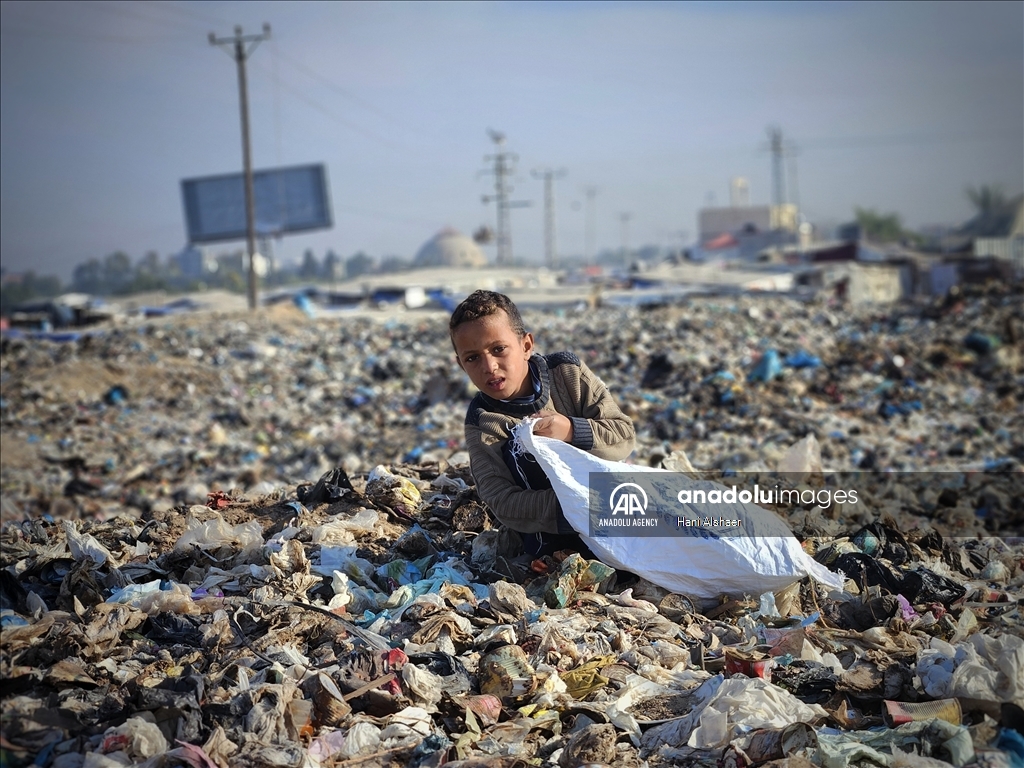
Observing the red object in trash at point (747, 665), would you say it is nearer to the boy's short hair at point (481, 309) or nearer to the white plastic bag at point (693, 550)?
the white plastic bag at point (693, 550)

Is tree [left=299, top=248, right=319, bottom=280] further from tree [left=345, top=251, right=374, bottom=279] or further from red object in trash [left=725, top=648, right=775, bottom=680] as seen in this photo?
red object in trash [left=725, top=648, right=775, bottom=680]

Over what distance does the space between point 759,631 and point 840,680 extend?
13.9 inches

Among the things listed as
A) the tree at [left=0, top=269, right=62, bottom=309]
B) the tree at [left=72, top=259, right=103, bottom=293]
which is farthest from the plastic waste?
the tree at [left=72, top=259, right=103, bottom=293]

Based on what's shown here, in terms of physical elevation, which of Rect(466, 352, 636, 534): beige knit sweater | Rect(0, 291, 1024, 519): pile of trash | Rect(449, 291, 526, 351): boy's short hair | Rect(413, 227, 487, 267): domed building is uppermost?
Rect(413, 227, 487, 267): domed building

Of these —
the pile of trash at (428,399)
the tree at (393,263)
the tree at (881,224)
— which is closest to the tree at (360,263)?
the tree at (393,263)

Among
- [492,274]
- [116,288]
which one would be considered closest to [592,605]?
[492,274]

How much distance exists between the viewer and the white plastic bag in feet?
8.77

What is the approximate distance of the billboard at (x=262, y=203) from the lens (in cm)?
3709

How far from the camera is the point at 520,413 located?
2.88 metres

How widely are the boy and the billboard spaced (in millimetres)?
35230

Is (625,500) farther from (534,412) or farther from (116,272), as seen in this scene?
(116,272)

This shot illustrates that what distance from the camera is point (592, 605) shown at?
274 cm

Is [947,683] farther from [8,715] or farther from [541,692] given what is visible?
[8,715]

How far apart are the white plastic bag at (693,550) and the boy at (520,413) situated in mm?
68
